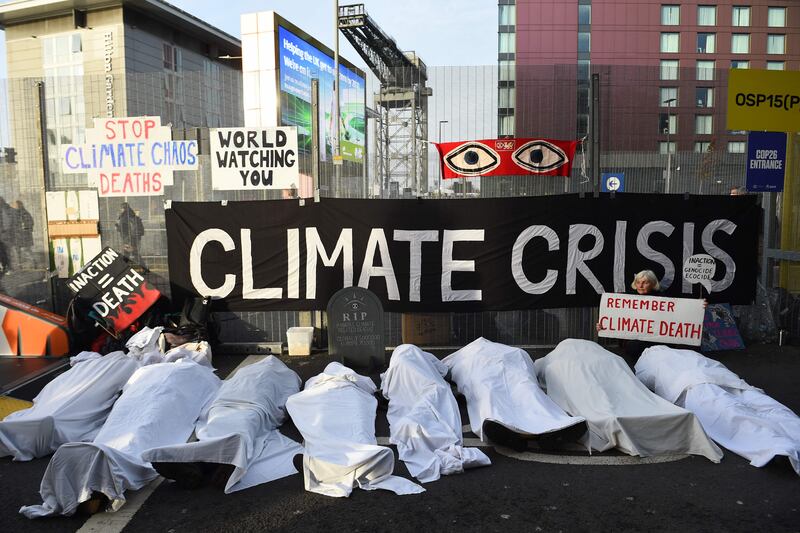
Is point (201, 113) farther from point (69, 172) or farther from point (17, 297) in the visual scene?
point (17, 297)

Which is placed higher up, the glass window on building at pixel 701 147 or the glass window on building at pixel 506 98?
the glass window on building at pixel 506 98

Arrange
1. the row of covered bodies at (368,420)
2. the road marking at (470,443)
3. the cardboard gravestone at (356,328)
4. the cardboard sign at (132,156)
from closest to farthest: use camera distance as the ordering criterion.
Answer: the row of covered bodies at (368,420), the road marking at (470,443), the cardboard gravestone at (356,328), the cardboard sign at (132,156)

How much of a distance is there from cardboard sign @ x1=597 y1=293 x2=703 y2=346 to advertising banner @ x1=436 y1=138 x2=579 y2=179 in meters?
2.00

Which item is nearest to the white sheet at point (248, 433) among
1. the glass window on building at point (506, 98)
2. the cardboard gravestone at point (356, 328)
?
the cardboard gravestone at point (356, 328)

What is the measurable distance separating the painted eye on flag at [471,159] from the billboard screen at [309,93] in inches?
213

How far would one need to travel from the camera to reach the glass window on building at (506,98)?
28.7 ft

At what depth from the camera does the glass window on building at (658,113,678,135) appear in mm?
8991

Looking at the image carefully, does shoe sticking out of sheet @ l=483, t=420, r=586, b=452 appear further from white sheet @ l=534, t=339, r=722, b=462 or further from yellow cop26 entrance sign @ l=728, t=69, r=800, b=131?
yellow cop26 entrance sign @ l=728, t=69, r=800, b=131

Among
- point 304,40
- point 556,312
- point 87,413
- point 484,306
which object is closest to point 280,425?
point 87,413

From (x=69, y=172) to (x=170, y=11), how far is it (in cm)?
3061

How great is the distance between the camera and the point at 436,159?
861cm

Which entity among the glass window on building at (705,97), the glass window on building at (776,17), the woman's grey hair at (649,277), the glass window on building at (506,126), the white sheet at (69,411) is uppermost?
the glass window on building at (776,17)

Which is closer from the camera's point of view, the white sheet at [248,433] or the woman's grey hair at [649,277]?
the white sheet at [248,433]

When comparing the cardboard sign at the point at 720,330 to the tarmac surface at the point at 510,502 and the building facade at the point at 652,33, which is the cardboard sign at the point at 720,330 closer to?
the tarmac surface at the point at 510,502
